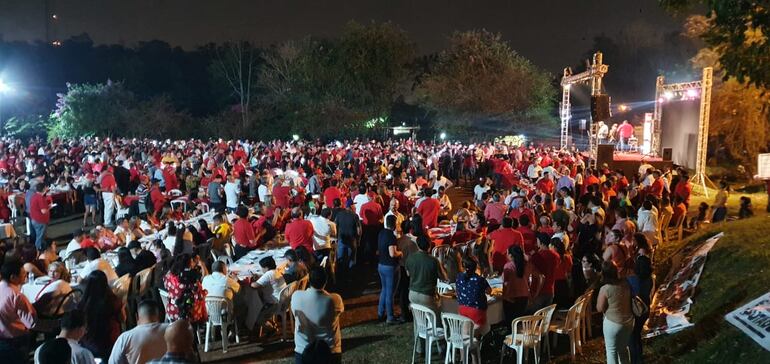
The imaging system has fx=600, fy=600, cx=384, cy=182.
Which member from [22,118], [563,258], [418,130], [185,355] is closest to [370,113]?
[418,130]

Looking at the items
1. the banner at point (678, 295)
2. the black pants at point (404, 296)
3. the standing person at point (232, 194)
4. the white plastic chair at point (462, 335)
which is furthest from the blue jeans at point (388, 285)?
the standing person at point (232, 194)

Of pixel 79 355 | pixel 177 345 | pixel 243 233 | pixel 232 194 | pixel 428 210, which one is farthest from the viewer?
pixel 232 194

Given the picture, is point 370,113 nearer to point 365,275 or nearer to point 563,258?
point 365,275

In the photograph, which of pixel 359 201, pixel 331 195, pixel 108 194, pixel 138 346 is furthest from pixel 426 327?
pixel 108 194

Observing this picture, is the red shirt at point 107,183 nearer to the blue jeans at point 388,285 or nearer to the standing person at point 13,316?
the blue jeans at point 388,285

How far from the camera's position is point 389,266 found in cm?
742

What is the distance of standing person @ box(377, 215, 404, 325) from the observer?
24.3ft

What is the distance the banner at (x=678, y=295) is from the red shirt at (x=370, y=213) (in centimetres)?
453

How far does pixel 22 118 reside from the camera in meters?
36.4

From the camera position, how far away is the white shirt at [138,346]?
407 centimetres

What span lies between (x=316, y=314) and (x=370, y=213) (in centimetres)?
557

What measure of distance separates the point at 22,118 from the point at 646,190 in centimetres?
3650

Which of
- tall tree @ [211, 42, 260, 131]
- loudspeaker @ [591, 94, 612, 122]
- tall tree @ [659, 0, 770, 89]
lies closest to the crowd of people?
tall tree @ [659, 0, 770, 89]

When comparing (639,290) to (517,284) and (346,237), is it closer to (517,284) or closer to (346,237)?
(517,284)
